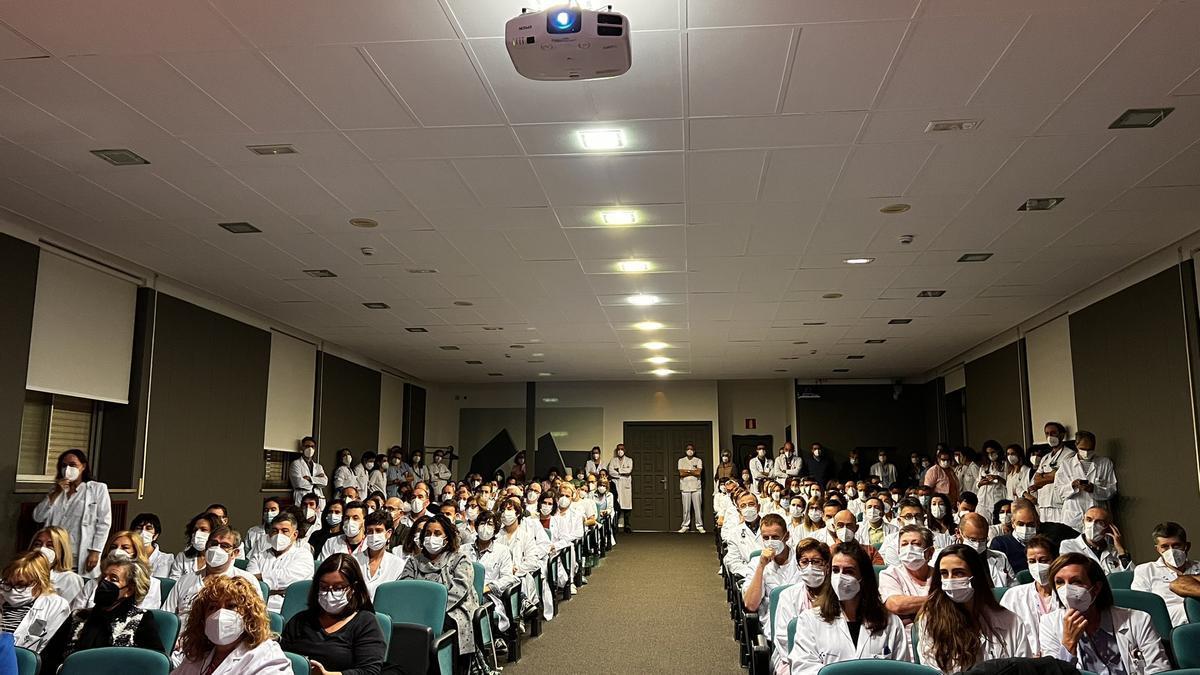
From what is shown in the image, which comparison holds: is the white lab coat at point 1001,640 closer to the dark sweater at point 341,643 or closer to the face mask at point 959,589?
the face mask at point 959,589

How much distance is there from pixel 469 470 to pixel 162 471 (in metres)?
12.1

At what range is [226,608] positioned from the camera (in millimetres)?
3527

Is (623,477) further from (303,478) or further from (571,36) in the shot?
(571,36)

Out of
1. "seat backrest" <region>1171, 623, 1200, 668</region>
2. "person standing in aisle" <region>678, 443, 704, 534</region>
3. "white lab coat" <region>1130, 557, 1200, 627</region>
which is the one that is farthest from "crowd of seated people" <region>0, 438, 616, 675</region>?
"person standing in aisle" <region>678, 443, 704, 534</region>

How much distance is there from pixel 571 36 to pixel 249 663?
2764 millimetres

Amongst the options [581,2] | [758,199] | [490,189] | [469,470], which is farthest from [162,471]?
[469,470]

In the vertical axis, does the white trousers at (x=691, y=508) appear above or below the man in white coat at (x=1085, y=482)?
below

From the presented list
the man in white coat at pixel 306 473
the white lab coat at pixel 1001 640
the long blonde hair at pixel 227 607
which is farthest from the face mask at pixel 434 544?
the man in white coat at pixel 306 473

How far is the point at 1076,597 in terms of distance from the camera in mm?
3938

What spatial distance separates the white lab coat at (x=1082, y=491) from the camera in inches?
402

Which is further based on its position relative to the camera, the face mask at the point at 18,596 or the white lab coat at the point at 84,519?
the white lab coat at the point at 84,519

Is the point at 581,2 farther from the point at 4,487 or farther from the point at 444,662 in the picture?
the point at 4,487

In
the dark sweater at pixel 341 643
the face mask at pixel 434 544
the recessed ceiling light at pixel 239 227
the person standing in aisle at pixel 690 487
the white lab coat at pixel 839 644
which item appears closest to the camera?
the white lab coat at pixel 839 644

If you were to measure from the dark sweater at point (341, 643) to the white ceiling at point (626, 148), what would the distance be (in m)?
2.89
